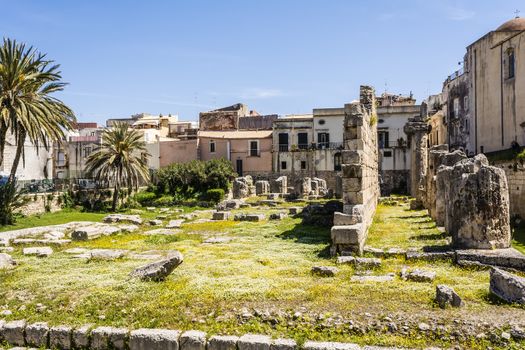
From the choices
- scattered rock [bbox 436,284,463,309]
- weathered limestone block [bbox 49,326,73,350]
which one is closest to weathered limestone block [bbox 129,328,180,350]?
weathered limestone block [bbox 49,326,73,350]

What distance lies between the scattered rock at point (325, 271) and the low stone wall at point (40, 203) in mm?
22085

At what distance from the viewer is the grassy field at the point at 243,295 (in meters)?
6.78

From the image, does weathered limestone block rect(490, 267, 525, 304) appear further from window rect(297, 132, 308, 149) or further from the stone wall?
window rect(297, 132, 308, 149)

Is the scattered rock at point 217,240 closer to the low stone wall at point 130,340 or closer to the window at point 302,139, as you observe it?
the low stone wall at point 130,340

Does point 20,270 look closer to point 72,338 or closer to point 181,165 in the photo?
point 72,338

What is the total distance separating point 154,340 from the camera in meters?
6.60

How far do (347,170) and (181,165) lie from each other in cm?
2945

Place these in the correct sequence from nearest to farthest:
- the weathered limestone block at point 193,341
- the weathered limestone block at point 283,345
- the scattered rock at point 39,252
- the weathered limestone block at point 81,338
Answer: the weathered limestone block at point 283,345, the weathered limestone block at point 193,341, the weathered limestone block at point 81,338, the scattered rock at point 39,252

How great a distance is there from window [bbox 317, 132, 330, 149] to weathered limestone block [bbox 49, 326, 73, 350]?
44301 millimetres

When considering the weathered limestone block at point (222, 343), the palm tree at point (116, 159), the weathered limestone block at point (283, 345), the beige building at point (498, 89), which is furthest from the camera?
the palm tree at point (116, 159)

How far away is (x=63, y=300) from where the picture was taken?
821 cm

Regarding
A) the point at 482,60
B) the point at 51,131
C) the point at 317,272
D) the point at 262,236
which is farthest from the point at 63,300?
the point at 482,60

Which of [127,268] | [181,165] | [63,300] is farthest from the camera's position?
[181,165]

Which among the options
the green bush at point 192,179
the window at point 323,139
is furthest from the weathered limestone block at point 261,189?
the window at point 323,139
